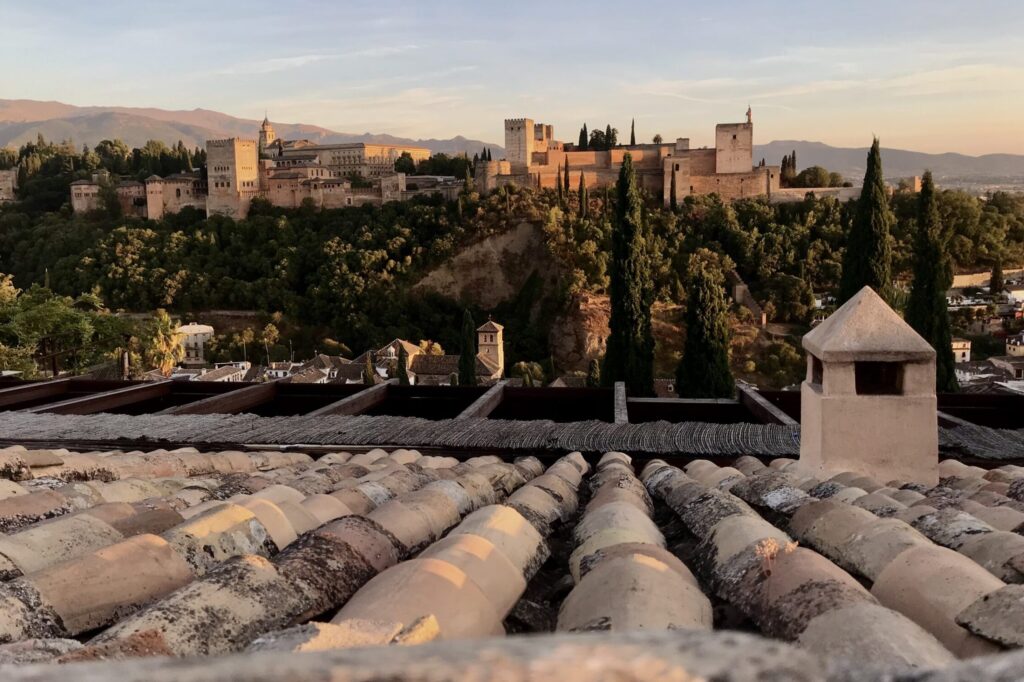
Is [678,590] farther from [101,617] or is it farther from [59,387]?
[59,387]

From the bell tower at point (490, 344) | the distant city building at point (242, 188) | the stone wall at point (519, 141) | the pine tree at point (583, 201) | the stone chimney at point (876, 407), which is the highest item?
the stone wall at point (519, 141)

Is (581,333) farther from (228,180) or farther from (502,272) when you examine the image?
(228,180)

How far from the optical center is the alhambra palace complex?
2066 inches

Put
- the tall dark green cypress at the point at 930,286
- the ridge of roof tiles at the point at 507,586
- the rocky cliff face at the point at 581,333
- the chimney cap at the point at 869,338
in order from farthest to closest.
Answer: the rocky cliff face at the point at 581,333 → the tall dark green cypress at the point at 930,286 → the chimney cap at the point at 869,338 → the ridge of roof tiles at the point at 507,586

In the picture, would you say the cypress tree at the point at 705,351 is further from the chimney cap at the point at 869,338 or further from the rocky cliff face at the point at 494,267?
the rocky cliff face at the point at 494,267

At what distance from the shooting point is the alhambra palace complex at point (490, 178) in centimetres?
5247

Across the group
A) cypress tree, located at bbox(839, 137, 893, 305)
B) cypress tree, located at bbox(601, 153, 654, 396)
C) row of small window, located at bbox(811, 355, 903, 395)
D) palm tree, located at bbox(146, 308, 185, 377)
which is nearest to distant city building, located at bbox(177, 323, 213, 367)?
palm tree, located at bbox(146, 308, 185, 377)

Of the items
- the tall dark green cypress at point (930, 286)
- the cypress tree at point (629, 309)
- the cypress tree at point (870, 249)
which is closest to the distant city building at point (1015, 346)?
the tall dark green cypress at point (930, 286)

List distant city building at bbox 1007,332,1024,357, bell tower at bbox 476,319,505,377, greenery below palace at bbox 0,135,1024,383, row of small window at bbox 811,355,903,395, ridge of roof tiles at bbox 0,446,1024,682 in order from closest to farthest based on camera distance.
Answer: ridge of roof tiles at bbox 0,446,1024,682, row of small window at bbox 811,355,903,395, distant city building at bbox 1007,332,1024,357, bell tower at bbox 476,319,505,377, greenery below palace at bbox 0,135,1024,383

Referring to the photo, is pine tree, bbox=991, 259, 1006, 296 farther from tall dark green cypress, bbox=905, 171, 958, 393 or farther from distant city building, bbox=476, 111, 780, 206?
tall dark green cypress, bbox=905, 171, 958, 393

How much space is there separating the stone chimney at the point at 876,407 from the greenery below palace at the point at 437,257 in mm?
37753

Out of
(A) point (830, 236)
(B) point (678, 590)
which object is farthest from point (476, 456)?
(A) point (830, 236)

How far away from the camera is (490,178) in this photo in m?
52.7

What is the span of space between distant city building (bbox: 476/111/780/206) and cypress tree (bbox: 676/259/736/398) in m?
34.6
